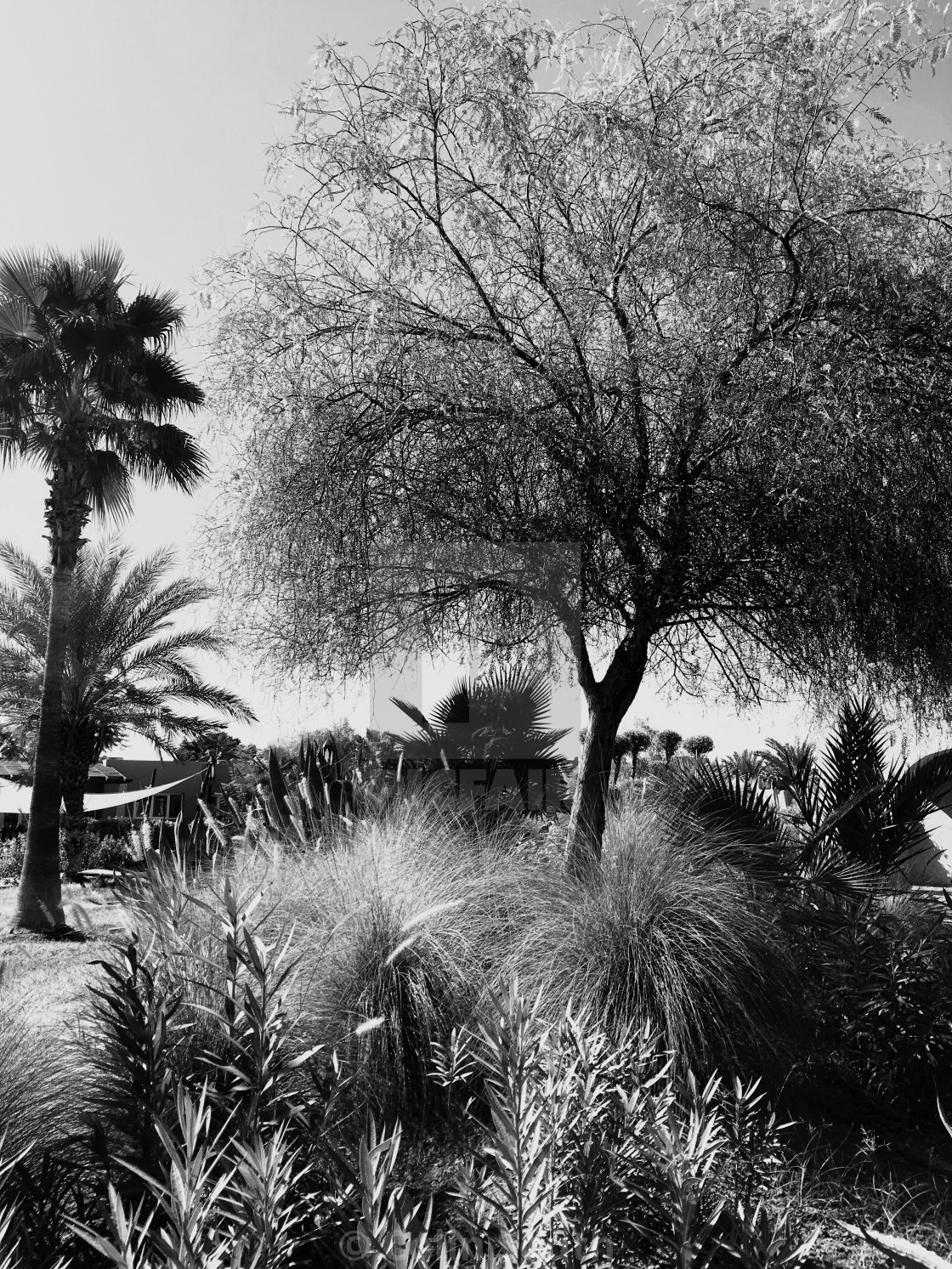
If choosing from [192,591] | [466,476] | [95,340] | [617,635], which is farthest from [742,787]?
[192,591]

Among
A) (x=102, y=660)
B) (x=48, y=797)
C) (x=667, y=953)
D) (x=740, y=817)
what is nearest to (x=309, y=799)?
(x=740, y=817)

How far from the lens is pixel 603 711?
750 cm

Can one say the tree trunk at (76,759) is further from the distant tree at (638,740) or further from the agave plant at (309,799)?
the distant tree at (638,740)

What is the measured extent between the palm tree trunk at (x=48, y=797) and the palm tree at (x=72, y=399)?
0.7 inches

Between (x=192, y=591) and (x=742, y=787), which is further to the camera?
(x=192, y=591)

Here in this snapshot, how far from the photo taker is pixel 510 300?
7.10 metres

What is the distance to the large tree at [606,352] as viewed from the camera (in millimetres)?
6383

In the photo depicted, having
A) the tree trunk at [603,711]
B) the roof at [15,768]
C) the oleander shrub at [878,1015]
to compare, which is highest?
the roof at [15,768]

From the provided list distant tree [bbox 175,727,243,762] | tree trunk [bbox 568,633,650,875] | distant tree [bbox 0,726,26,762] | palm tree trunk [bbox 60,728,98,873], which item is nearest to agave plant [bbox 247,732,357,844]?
tree trunk [bbox 568,633,650,875]

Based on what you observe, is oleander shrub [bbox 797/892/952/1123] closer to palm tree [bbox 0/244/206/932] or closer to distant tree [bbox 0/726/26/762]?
palm tree [bbox 0/244/206/932]

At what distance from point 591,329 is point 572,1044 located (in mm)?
5252

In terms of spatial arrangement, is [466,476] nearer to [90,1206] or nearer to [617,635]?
[617,635]

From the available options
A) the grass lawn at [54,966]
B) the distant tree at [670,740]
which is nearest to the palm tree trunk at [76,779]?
the grass lawn at [54,966]

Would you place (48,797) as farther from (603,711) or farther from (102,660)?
(603,711)
